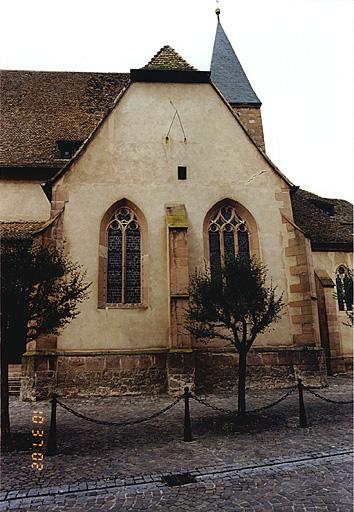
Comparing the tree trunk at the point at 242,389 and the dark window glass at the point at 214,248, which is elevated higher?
the dark window glass at the point at 214,248

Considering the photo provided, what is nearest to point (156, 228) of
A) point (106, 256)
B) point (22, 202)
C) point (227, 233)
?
point (106, 256)

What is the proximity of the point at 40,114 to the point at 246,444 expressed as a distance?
53.7 ft

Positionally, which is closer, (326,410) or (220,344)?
(326,410)

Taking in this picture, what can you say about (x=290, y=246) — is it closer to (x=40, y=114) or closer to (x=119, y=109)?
(x=119, y=109)

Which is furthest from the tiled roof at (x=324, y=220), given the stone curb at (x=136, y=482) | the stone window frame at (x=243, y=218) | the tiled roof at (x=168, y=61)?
the stone curb at (x=136, y=482)

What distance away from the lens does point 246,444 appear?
269 inches

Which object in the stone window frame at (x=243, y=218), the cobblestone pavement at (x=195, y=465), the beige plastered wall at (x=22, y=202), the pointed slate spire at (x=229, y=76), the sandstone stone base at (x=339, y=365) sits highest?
the pointed slate spire at (x=229, y=76)

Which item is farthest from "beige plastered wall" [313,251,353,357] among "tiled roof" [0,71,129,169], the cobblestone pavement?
"tiled roof" [0,71,129,169]

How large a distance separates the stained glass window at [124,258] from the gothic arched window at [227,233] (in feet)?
8.70

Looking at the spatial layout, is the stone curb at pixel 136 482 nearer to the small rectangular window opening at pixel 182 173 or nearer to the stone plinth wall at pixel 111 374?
the stone plinth wall at pixel 111 374

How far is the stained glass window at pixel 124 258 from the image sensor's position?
12820 millimetres

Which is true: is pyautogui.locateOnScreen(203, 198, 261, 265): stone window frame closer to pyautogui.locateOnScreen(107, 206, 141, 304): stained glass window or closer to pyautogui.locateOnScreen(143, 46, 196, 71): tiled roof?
pyautogui.locateOnScreen(107, 206, 141, 304): stained glass window

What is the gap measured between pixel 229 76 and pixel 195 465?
2452 cm

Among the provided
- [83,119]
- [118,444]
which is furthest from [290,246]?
[83,119]
